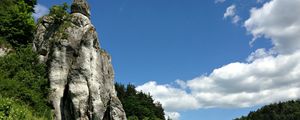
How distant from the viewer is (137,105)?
7844 cm

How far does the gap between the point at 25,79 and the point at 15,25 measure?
8461 millimetres

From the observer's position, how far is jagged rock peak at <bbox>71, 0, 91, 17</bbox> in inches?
1608

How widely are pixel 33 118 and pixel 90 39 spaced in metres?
11.1

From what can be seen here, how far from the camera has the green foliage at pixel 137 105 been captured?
252 feet

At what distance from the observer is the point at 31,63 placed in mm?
35750

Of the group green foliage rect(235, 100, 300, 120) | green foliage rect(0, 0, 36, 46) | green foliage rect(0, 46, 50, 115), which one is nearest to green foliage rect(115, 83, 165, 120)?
green foliage rect(0, 0, 36, 46)

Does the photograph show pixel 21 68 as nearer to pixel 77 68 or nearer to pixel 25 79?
pixel 25 79

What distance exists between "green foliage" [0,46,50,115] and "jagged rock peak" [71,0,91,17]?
649 cm

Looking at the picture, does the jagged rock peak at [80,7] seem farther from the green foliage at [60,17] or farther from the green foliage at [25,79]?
the green foliage at [25,79]

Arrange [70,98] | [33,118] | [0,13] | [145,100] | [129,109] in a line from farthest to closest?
[145,100] → [129,109] → [0,13] → [70,98] → [33,118]

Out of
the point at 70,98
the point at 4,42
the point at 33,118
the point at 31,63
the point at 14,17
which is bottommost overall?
the point at 33,118

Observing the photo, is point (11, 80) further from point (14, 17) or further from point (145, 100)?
point (145, 100)

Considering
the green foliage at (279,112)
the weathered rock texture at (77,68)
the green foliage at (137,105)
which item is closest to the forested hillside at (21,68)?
the weathered rock texture at (77,68)

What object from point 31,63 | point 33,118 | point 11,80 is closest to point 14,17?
point 31,63
